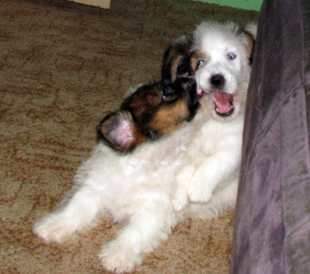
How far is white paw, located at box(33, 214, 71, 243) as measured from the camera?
1740 millimetres

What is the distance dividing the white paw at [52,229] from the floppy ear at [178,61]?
921 mm

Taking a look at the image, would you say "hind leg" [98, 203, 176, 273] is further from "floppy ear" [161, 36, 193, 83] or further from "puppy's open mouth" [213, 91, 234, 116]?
"floppy ear" [161, 36, 193, 83]

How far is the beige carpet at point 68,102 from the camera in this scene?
68.2 inches

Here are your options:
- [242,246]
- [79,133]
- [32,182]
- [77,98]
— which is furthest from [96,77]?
[242,246]

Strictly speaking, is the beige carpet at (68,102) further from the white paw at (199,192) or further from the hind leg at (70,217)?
the white paw at (199,192)

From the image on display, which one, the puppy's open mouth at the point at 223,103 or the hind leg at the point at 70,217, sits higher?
the puppy's open mouth at the point at 223,103

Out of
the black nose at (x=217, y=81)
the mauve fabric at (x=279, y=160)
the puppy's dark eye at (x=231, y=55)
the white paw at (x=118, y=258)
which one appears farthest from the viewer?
the puppy's dark eye at (x=231, y=55)

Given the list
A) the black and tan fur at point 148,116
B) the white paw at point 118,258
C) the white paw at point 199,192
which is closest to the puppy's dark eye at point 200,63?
the black and tan fur at point 148,116

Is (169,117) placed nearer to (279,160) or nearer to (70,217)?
(70,217)

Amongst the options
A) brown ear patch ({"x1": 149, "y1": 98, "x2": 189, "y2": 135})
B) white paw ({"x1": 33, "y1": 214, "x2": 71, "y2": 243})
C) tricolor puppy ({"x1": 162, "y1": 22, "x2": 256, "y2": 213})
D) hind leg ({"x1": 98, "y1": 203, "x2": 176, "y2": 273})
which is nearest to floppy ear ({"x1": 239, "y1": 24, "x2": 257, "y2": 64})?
tricolor puppy ({"x1": 162, "y1": 22, "x2": 256, "y2": 213})

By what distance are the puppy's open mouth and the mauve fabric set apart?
329 mm

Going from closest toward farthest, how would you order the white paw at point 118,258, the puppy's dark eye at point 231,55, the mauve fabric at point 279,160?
the mauve fabric at point 279,160
the white paw at point 118,258
the puppy's dark eye at point 231,55

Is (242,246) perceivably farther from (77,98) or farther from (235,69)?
(77,98)

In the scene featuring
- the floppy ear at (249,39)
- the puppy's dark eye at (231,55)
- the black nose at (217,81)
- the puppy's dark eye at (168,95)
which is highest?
the floppy ear at (249,39)
